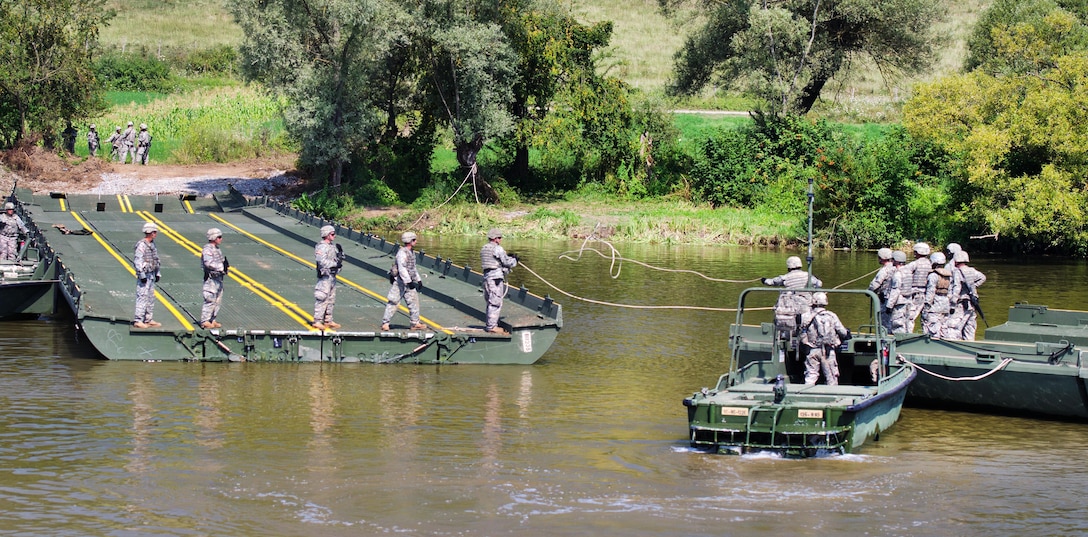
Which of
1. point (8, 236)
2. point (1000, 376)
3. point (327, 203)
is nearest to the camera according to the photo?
point (1000, 376)

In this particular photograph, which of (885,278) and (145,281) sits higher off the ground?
(885,278)

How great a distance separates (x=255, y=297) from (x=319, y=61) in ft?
71.2

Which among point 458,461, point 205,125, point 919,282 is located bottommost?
point 458,461

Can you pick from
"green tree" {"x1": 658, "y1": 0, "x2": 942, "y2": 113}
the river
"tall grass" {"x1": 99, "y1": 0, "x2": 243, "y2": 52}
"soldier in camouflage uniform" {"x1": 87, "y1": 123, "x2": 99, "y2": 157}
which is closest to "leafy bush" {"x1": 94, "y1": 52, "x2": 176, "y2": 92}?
"tall grass" {"x1": 99, "y1": 0, "x2": 243, "y2": 52}

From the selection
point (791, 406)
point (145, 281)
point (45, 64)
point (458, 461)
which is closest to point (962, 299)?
point (791, 406)

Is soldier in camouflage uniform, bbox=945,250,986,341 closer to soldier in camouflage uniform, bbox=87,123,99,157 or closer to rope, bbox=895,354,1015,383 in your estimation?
rope, bbox=895,354,1015,383

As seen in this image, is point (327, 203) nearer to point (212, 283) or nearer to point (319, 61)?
point (319, 61)

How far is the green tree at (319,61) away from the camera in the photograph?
39531 mm

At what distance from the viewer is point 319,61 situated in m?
41.2

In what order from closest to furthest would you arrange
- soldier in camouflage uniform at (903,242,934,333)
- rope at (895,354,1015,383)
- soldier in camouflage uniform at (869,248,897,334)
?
rope at (895,354,1015,383)
soldier in camouflage uniform at (869,248,897,334)
soldier in camouflage uniform at (903,242,934,333)

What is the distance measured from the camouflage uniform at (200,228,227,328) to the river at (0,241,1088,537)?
0.83 metres

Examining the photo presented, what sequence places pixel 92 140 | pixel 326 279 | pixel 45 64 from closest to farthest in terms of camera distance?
pixel 326 279 → pixel 45 64 → pixel 92 140

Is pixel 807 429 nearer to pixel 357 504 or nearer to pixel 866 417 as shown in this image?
pixel 866 417

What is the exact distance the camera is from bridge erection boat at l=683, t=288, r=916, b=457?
1311 cm
